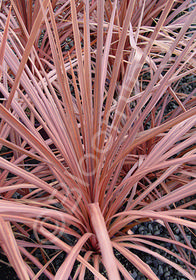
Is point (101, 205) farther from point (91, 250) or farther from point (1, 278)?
point (1, 278)

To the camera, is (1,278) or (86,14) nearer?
(86,14)

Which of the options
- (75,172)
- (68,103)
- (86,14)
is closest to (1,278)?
(75,172)

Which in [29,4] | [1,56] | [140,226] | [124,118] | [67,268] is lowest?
[140,226]

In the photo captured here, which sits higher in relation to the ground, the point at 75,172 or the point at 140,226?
the point at 75,172

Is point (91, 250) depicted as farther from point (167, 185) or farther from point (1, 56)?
point (1, 56)

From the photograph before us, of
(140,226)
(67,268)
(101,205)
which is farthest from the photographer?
(140,226)

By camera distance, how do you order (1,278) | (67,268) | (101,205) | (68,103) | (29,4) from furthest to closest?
1. (29,4)
2. (1,278)
3. (101,205)
4. (68,103)
5. (67,268)

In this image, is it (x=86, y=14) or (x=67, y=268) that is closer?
(x=67, y=268)

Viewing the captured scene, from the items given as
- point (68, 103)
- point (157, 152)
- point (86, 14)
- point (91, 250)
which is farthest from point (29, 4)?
point (91, 250)

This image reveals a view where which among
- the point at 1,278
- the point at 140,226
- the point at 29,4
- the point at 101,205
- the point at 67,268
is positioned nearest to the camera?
the point at 67,268
